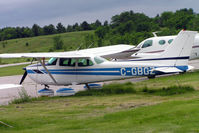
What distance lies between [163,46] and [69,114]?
1204 centimetres

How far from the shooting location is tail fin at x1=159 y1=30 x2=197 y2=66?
47.6 feet

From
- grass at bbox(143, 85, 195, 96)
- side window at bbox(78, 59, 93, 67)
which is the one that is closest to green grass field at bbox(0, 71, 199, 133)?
grass at bbox(143, 85, 195, 96)

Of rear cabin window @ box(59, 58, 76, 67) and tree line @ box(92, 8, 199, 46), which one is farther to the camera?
tree line @ box(92, 8, 199, 46)

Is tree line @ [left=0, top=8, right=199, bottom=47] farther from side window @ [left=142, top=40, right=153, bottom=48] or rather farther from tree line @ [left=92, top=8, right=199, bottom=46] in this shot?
side window @ [left=142, top=40, right=153, bottom=48]

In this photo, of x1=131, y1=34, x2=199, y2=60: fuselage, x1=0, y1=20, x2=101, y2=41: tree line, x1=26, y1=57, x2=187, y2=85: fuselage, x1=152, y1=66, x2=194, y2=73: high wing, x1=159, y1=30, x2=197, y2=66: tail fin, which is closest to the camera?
x1=152, y1=66, x2=194, y2=73: high wing

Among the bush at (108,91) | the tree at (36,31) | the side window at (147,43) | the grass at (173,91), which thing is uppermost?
the tree at (36,31)

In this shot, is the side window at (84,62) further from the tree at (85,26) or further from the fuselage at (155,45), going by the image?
the tree at (85,26)

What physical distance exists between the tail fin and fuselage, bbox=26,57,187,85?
0.55 metres

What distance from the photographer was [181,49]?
48.3 feet

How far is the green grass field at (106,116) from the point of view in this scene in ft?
27.2

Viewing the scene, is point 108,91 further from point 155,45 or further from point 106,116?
point 155,45

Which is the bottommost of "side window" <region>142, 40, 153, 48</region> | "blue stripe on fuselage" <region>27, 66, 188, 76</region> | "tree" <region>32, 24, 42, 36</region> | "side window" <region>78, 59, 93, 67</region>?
"blue stripe on fuselage" <region>27, 66, 188, 76</region>

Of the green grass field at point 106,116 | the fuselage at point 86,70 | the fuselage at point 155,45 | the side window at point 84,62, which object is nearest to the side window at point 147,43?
the fuselage at point 155,45

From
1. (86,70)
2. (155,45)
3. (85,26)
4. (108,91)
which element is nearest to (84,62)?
(86,70)
